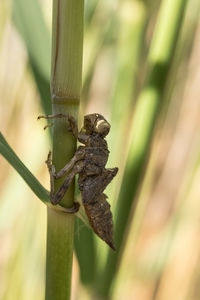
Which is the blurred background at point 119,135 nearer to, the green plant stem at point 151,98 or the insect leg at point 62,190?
the green plant stem at point 151,98

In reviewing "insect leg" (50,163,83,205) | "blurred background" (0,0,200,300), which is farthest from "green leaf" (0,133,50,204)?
"blurred background" (0,0,200,300)

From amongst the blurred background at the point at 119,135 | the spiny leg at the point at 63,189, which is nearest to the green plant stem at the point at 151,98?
the blurred background at the point at 119,135

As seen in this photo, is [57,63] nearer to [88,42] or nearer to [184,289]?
[88,42]

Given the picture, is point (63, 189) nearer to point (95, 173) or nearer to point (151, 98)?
point (95, 173)

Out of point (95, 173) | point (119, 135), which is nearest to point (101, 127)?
point (95, 173)

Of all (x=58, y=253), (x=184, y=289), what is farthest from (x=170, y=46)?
(x=184, y=289)

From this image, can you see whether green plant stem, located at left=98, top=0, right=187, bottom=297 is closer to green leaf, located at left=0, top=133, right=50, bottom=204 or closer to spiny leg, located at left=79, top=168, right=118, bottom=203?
spiny leg, located at left=79, top=168, right=118, bottom=203
